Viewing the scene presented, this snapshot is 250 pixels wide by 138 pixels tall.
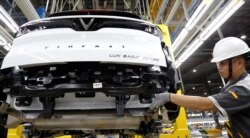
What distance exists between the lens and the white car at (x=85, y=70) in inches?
84.0

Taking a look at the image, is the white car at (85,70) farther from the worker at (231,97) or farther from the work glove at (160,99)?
the worker at (231,97)

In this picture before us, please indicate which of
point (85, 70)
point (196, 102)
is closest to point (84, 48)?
point (85, 70)

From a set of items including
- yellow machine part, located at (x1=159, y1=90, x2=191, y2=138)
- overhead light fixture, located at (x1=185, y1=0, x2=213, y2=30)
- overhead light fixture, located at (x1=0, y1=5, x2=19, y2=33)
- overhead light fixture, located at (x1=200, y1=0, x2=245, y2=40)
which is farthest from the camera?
overhead light fixture, located at (x1=185, y1=0, x2=213, y2=30)

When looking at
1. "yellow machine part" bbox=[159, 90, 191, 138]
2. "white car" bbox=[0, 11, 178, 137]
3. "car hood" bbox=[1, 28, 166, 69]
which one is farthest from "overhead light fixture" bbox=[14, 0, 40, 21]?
"yellow machine part" bbox=[159, 90, 191, 138]

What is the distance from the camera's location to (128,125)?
262 cm

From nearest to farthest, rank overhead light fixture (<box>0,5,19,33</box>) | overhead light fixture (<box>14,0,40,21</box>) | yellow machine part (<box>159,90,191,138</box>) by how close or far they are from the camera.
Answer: yellow machine part (<box>159,90,191,138</box>) → overhead light fixture (<box>0,5,19,33</box>) → overhead light fixture (<box>14,0,40,21</box>)

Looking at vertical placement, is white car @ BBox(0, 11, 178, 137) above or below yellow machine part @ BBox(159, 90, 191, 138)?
above

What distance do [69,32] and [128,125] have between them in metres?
1.06

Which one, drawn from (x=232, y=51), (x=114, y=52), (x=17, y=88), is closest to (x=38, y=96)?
(x=17, y=88)

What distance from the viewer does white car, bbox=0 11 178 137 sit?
2.13 m

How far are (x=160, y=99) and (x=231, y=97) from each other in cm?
53

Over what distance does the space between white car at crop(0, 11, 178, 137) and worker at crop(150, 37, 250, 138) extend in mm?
259

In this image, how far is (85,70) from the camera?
7.20ft

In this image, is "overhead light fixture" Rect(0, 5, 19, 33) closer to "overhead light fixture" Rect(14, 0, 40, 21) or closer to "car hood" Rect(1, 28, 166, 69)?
"overhead light fixture" Rect(14, 0, 40, 21)
